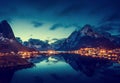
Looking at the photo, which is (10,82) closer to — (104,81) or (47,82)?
(47,82)

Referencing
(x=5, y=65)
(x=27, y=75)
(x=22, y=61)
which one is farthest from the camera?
(x=22, y=61)

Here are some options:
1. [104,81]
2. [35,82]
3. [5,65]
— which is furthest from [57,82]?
[5,65]

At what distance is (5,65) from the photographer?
565 feet

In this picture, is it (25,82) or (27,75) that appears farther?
(27,75)

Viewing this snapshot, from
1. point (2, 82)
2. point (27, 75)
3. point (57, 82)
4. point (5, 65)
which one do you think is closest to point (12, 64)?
point (5, 65)

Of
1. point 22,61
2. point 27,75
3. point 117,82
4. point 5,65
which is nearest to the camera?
point 117,82

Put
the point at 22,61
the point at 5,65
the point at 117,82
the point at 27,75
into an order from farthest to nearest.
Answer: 1. the point at 22,61
2. the point at 5,65
3. the point at 27,75
4. the point at 117,82

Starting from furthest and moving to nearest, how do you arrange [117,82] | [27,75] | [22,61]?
[22,61] → [27,75] → [117,82]

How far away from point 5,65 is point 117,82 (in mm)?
106416

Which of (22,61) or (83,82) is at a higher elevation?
(22,61)

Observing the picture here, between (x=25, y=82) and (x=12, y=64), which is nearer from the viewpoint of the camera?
(x=25, y=82)

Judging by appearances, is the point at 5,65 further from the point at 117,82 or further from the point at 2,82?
the point at 117,82

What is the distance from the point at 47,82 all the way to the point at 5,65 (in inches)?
3011

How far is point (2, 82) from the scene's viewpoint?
110 m
